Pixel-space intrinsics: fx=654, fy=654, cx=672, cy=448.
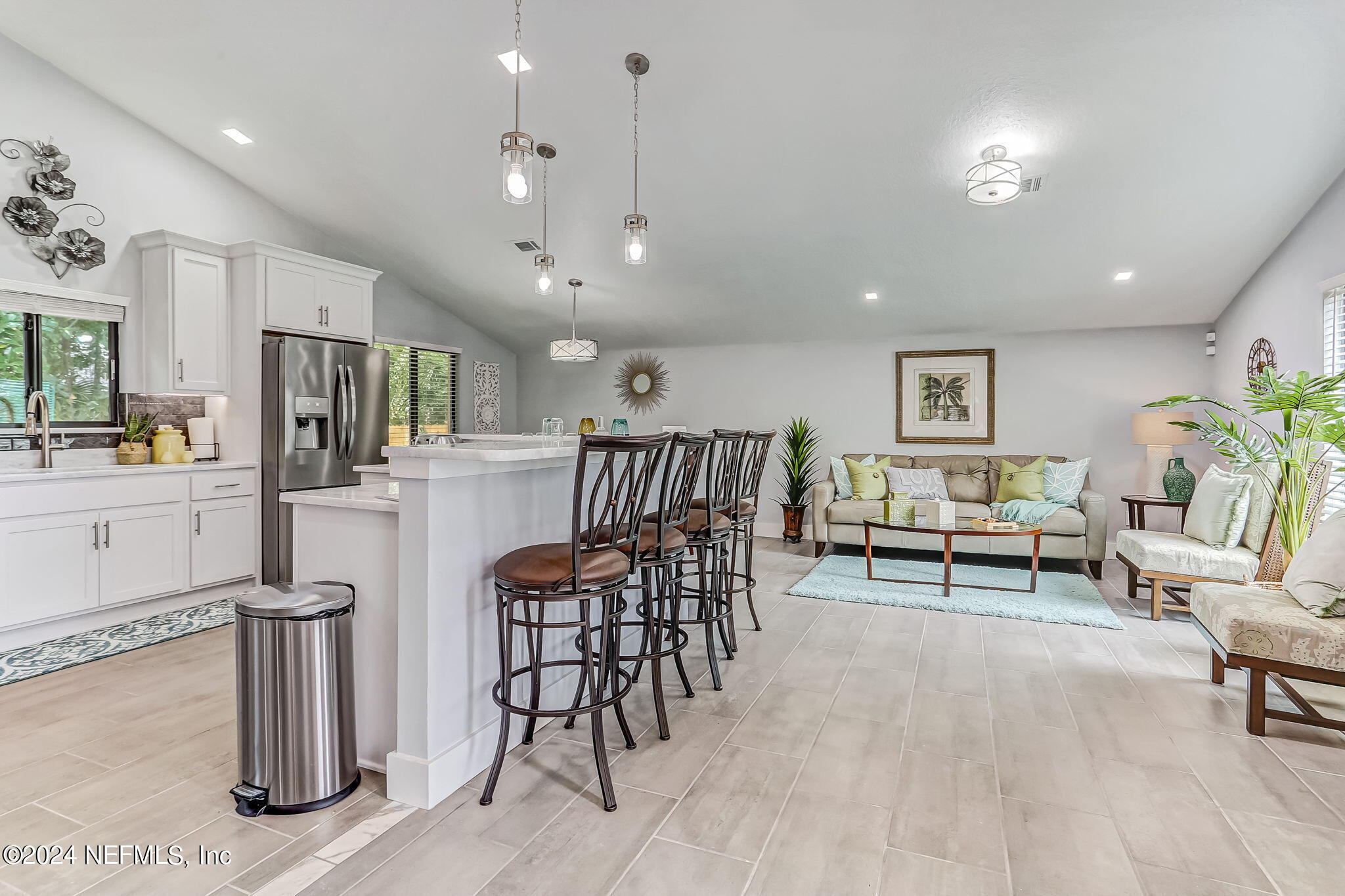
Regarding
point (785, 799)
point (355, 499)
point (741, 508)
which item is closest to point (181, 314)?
point (355, 499)

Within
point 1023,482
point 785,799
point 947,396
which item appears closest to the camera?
point 785,799

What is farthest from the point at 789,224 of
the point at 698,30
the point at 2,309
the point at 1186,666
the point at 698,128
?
the point at 2,309

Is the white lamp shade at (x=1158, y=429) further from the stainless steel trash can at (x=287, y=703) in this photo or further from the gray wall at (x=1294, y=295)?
the stainless steel trash can at (x=287, y=703)

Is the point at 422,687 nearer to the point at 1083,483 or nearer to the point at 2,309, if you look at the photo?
the point at 2,309

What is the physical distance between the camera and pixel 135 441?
4188 millimetres

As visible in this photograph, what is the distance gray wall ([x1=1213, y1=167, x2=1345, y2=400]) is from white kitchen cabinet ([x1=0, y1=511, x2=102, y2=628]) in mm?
7023

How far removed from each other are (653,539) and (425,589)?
0.92 m

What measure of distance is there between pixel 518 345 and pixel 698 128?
4.58 meters

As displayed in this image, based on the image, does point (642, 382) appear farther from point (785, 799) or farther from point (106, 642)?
point (785, 799)

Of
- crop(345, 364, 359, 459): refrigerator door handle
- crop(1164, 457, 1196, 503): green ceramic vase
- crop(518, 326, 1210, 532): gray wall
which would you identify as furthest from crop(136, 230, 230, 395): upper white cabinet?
crop(1164, 457, 1196, 503): green ceramic vase

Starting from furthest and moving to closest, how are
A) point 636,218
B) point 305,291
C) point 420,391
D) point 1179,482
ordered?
point 420,391
point 1179,482
point 305,291
point 636,218

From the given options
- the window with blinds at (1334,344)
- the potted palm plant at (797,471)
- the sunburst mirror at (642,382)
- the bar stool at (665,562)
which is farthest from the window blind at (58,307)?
the window with blinds at (1334,344)

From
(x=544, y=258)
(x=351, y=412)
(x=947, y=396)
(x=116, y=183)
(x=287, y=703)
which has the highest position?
(x=116, y=183)

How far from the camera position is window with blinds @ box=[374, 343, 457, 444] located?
20.9 feet
